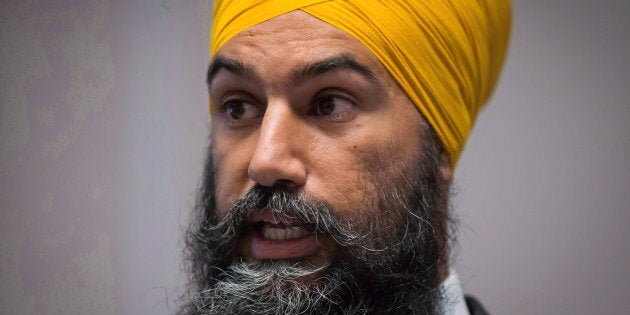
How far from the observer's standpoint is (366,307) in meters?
1.05

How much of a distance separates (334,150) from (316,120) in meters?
0.08

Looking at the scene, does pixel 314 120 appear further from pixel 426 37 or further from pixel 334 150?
pixel 426 37

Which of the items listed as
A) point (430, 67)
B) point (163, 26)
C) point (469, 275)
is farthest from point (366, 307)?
point (163, 26)

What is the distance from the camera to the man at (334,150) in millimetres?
1020

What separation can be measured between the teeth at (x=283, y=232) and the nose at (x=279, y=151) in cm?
9

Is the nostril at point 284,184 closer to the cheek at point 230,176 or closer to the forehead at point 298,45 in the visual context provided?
the cheek at point 230,176

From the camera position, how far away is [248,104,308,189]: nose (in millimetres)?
995

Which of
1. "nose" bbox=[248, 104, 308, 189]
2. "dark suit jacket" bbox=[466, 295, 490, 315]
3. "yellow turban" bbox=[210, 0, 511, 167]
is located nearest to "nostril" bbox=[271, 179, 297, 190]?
"nose" bbox=[248, 104, 308, 189]

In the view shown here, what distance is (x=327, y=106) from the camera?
109 cm

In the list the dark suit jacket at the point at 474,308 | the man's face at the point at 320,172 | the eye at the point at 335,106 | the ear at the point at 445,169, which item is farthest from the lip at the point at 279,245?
the dark suit jacket at the point at 474,308

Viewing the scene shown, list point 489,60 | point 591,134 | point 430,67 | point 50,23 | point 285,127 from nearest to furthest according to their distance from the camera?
point 285,127 < point 430,67 < point 489,60 < point 50,23 < point 591,134

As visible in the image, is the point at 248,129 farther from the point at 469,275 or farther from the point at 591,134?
the point at 591,134

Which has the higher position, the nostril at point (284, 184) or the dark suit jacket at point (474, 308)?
the nostril at point (284, 184)

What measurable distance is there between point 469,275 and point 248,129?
0.97 metres
